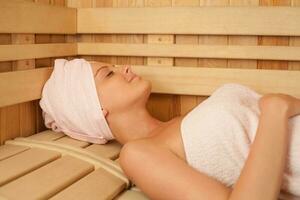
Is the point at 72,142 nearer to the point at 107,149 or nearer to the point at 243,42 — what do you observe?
the point at 107,149

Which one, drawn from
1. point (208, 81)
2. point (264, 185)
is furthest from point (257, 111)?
point (208, 81)

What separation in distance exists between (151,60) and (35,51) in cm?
54

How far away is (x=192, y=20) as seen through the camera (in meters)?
1.84

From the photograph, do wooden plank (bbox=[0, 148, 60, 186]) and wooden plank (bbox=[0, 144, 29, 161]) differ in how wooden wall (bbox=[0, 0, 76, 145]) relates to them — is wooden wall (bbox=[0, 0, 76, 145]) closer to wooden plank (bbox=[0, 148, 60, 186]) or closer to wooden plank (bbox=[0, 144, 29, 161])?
wooden plank (bbox=[0, 144, 29, 161])

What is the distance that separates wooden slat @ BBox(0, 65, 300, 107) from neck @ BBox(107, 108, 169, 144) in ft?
1.20

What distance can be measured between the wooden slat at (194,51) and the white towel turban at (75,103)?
13.1 inches

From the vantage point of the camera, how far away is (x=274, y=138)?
1.10 meters

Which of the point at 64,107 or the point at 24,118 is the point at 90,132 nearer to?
the point at 64,107

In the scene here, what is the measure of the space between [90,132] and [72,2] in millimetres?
809

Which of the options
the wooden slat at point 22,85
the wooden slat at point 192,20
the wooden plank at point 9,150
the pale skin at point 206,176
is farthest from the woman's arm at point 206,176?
the wooden slat at point 192,20

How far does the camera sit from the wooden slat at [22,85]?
1.53 m

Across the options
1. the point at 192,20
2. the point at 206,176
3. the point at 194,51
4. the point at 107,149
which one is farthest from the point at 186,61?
the point at 206,176

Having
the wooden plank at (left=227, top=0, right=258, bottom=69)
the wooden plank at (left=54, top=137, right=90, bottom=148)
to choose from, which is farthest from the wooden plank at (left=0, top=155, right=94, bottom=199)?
the wooden plank at (left=227, top=0, right=258, bottom=69)

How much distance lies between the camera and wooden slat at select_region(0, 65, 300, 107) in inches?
62.8
